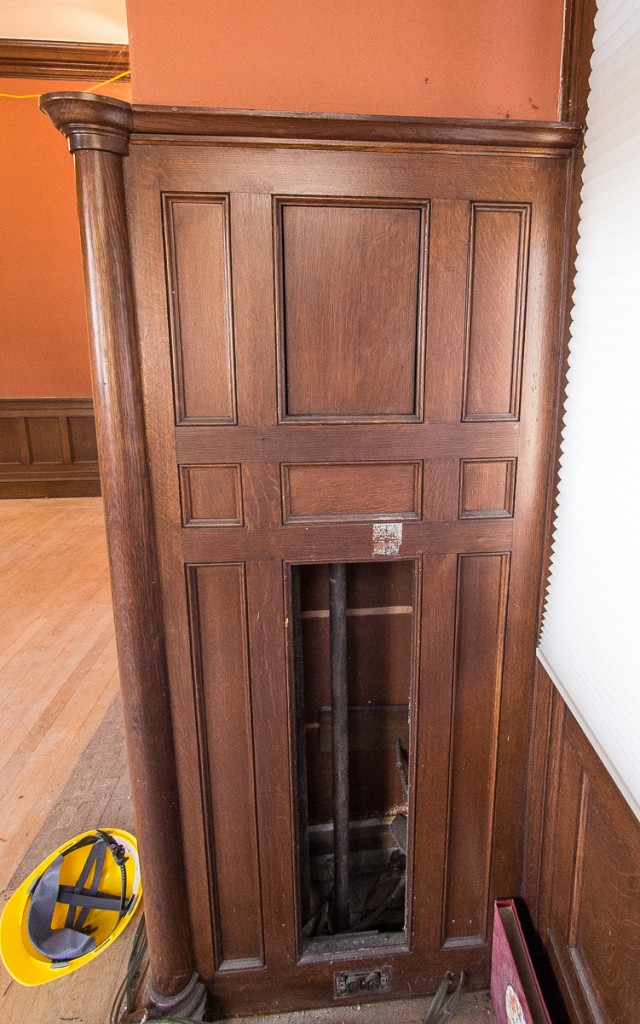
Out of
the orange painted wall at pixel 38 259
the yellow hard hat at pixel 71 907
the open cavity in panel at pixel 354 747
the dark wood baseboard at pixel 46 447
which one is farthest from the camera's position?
the dark wood baseboard at pixel 46 447

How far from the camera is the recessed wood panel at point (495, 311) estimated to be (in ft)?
3.66

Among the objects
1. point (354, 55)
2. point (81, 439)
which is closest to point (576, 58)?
point (354, 55)

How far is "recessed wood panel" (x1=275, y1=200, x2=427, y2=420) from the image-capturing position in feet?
3.60

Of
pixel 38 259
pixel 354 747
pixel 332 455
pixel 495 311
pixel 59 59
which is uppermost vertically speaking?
pixel 59 59

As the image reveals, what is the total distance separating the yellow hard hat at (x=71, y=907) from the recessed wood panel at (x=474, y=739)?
0.95 meters

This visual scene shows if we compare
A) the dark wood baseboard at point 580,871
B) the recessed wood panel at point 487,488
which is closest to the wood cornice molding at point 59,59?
the recessed wood panel at point 487,488

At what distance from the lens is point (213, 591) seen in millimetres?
1231

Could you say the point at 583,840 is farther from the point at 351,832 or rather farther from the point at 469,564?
the point at 351,832

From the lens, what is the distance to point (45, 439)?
5.84m

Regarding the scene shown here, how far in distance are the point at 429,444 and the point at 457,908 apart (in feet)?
3.71

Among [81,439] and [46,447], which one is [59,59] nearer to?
[81,439]

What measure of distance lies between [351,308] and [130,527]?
0.59 m

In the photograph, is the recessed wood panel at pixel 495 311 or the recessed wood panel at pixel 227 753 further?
the recessed wood panel at pixel 227 753

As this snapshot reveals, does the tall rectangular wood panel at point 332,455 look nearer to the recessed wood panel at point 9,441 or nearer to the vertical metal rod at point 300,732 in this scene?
the vertical metal rod at point 300,732
